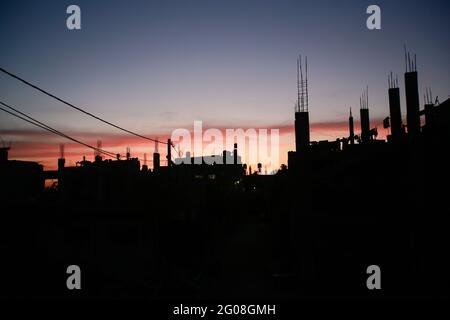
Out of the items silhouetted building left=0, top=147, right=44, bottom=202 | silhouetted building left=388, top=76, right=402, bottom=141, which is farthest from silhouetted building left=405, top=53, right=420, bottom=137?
silhouetted building left=0, top=147, right=44, bottom=202

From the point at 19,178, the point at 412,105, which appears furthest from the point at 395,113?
the point at 19,178

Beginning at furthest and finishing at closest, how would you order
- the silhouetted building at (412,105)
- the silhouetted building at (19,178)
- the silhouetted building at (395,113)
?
1. the silhouetted building at (19,178)
2. the silhouetted building at (395,113)
3. the silhouetted building at (412,105)

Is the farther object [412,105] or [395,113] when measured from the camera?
[395,113]

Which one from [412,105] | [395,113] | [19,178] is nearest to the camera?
[412,105]

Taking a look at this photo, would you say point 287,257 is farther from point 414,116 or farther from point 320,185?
point 414,116

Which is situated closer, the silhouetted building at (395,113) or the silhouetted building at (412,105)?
the silhouetted building at (412,105)

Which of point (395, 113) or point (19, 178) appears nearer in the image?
point (395, 113)

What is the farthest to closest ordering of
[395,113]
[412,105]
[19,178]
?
[19,178] < [395,113] < [412,105]

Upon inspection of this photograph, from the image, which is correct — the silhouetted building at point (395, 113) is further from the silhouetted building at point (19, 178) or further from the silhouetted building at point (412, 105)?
the silhouetted building at point (19, 178)

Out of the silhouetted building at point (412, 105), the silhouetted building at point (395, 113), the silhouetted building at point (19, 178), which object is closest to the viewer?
the silhouetted building at point (412, 105)

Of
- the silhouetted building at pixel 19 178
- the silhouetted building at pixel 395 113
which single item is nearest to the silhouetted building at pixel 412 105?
the silhouetted building at pixel 395 113

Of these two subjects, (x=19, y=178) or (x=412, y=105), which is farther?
(x=19, y=178)

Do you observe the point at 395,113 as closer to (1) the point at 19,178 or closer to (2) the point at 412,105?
(2) the point at 412,105

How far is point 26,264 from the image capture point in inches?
482
